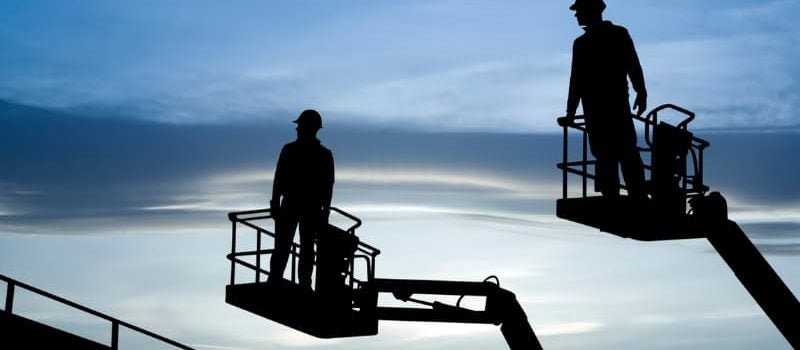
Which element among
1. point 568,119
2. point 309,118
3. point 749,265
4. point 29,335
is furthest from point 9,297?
point 749,265

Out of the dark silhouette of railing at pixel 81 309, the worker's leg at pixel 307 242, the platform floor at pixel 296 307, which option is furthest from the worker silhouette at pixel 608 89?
the dark silhouette of railing at pixel 81 309

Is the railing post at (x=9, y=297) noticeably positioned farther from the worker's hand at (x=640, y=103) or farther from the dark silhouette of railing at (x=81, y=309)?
the worker's hand at (x=640, y=103)

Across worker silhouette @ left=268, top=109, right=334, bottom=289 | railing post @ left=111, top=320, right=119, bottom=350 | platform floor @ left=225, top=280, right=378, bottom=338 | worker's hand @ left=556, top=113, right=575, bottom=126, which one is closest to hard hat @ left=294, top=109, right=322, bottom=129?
worker silhouette @ left=268, top=109, right=334, bottom=289

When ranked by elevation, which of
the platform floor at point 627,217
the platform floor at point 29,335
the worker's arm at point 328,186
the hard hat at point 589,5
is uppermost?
the hard hat at point 589,5

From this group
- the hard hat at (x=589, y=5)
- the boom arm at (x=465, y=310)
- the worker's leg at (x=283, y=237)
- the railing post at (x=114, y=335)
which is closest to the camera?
the hard hat at (x=589, y=5)

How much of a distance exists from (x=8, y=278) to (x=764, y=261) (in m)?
11.2

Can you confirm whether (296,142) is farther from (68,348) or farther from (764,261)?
(764,261)

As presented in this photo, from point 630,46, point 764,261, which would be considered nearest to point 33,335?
point 630,46

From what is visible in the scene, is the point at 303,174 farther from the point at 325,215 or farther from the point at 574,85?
the point at 574,85

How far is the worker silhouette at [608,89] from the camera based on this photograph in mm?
13539

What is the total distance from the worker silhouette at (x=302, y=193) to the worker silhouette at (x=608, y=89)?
3.85 meters

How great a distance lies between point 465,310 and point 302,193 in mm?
5854

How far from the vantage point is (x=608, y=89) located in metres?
13.6

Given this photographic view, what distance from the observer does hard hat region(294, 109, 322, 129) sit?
13.9 m
